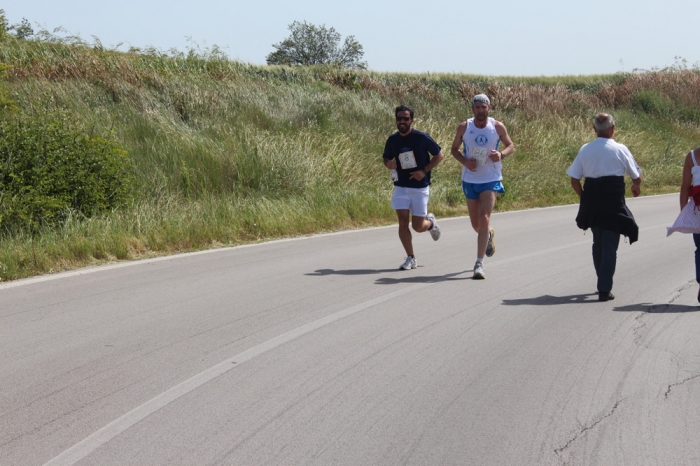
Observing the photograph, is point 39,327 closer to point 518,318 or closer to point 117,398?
point 117,398

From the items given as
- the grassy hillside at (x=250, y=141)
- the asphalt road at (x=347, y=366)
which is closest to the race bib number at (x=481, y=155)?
the asphalt road at (x=347, y=366)

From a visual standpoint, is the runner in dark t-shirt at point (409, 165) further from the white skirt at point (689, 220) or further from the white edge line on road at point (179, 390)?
the white skirt at point (689, 220)

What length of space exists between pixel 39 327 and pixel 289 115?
56.0ft

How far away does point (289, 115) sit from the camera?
23703 millimetres

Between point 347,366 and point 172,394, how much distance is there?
4.13 feet

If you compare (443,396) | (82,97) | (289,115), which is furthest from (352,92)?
(443,396)

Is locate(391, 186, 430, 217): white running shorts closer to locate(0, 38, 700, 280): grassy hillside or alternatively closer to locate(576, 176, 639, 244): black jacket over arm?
locate(0, 38, 700, 280): grassy hillside

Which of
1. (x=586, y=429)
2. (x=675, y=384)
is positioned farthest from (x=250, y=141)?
(x=586, y=429)

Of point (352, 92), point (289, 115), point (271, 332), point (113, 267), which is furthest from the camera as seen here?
point (352, 92)

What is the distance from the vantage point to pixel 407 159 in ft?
32.9

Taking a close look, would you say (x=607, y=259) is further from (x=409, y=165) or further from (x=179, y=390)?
(x=179, y=390)

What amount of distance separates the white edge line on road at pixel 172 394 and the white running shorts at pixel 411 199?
255cm

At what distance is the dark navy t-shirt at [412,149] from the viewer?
32.7 feet

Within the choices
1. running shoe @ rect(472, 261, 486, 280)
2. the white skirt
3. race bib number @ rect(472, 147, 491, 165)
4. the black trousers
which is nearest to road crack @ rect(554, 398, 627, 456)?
the white skirt
